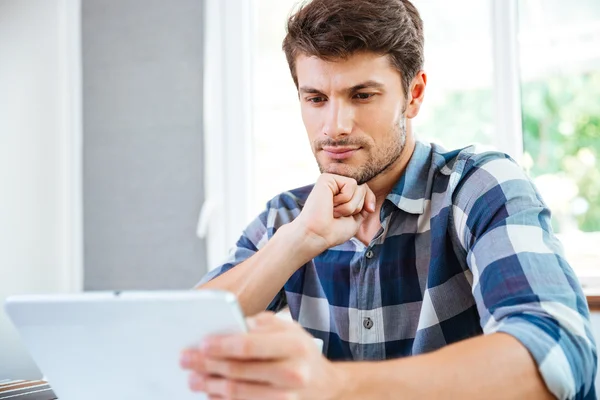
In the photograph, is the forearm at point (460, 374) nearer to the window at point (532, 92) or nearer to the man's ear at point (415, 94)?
the man's ear at point (415, 94)

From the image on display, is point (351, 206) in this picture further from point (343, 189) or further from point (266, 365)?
point (266, 365)

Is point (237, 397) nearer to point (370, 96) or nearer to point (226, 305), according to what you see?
point (226, 305)

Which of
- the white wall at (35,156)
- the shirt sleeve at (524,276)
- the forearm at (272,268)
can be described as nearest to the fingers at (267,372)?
the shirt sleeve at (524,276)

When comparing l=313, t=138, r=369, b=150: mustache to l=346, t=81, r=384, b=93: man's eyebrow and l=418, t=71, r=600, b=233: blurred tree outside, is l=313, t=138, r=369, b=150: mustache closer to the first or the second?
l=346, t=81, r=384, b=93: man's eyebrow

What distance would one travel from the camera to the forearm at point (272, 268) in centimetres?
124

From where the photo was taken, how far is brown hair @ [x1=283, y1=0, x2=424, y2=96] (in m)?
1.30

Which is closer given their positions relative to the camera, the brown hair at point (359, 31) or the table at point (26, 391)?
the table at point (26, 391)

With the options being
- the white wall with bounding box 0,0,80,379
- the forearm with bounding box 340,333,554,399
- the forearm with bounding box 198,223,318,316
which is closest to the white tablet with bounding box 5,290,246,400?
the forearm with bounding box 340,333,554,399

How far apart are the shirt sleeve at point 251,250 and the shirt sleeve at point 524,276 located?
433mm

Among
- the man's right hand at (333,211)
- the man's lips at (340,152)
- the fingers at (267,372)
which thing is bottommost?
the fingers at (267,372)

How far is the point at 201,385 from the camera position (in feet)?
2.14

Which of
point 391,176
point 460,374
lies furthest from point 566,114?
point 460,374

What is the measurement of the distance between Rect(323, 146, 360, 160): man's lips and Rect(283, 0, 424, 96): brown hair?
17 centimetres

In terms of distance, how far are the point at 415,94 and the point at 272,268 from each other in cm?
51
